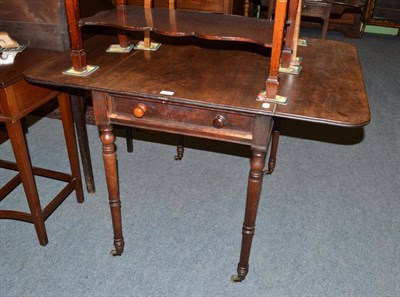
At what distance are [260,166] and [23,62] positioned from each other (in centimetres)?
124

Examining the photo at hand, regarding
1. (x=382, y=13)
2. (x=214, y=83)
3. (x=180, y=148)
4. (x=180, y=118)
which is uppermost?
(x=214, y=83)

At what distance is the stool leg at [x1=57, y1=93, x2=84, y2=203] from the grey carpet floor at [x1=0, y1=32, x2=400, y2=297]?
0.14 meters

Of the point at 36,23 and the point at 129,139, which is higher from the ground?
the point at 36,23

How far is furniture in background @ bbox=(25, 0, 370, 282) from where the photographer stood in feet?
4.90

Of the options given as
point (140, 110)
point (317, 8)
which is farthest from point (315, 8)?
point (140, 110)

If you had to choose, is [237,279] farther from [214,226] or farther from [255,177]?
[255,177]

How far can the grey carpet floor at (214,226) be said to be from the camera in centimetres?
200

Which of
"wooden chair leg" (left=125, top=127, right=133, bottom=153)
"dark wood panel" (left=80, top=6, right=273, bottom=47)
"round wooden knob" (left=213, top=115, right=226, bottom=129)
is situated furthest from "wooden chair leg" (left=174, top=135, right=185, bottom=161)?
"round wooden knob" (left=213, top=115, right=226, bottom=129)

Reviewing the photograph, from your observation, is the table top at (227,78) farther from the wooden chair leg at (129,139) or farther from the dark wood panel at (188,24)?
the wooden chair leg at (129,139)

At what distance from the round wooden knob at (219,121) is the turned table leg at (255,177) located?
12 centimetres

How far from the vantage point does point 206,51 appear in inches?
79.2

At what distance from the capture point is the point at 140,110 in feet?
5.29

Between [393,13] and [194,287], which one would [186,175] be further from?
[393,13]

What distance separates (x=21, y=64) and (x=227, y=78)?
989 mm
